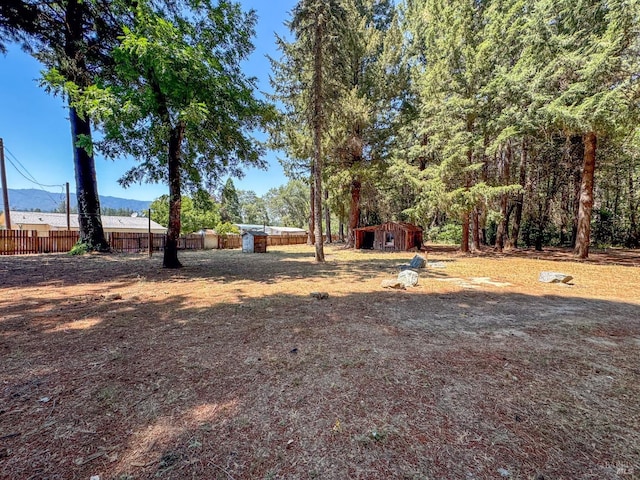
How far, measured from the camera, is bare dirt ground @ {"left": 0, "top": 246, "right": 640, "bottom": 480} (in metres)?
1.67

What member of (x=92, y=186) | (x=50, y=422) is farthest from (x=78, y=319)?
(x=92, y=186)

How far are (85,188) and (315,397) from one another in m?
15.6

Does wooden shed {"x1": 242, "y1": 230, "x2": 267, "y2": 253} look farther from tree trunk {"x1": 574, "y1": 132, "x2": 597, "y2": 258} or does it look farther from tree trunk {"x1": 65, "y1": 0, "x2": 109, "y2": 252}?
tree trunk {"x1": 574, "y1": 132, "x2": 597, "y2": 258}

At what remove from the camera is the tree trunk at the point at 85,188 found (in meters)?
12.6

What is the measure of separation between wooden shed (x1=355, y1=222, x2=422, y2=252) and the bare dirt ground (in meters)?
13.7

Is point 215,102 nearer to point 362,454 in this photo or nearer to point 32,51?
point 362,454

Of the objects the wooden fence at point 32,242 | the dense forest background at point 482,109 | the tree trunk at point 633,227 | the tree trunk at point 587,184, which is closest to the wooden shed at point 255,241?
the dense forest background at point 482,109

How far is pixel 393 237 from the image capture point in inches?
764

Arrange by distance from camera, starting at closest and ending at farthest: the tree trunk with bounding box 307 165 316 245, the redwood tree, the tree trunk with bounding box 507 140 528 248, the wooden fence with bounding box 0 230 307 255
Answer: the redwood tree → the wooden fence with bounding box 0 230 307 255 → the tree trunk with bounding box 507 140 528 248 → the tree trunk with bounding box 307 165 316 245

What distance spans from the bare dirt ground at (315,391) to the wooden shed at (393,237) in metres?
13.7

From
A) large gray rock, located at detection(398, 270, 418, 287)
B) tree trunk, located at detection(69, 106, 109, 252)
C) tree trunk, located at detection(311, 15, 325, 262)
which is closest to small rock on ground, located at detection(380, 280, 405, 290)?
large gray rock, located at detection(398, 270, 418, 287)

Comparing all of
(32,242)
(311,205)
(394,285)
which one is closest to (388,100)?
(311,205)

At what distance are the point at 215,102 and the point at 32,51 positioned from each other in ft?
33.3

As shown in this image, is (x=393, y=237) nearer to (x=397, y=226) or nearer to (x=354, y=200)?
(x=397, y=226)
